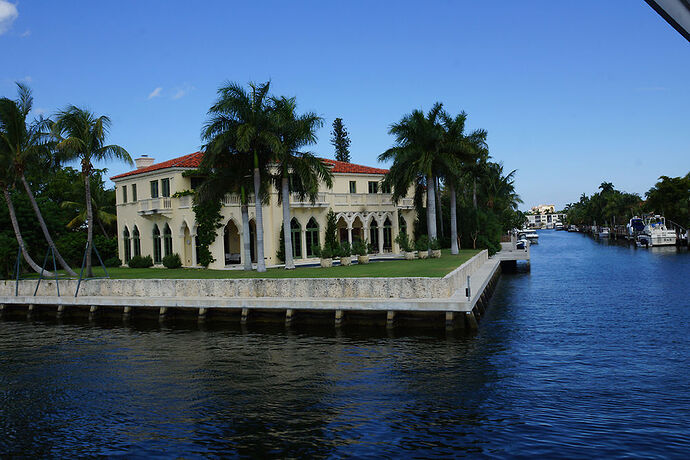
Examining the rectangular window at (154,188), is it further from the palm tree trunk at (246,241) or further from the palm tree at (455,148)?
the palm tree at (455,148)

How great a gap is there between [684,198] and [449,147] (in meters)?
65.5

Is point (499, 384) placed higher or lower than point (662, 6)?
lower

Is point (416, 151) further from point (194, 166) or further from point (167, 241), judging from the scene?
point (167, 241)

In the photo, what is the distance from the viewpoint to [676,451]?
11188 millimetres

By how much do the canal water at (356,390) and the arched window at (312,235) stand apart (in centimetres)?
2182

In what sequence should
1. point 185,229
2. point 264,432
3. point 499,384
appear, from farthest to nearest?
point 185,229 → point 499,384 → point 264,432

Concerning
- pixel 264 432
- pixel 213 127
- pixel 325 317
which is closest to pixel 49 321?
pixel 213 127

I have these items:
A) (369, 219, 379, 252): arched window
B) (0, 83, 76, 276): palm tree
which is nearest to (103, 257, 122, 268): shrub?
(0, 83, 76, 276): palm tree

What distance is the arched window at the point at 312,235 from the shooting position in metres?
48.4

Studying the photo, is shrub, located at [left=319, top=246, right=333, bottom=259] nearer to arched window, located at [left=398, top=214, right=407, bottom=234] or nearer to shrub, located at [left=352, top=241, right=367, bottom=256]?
shrub, located at [left=352, top=241, right=367, bottom=256]

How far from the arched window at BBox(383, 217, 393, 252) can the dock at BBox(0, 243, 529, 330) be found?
21.8m

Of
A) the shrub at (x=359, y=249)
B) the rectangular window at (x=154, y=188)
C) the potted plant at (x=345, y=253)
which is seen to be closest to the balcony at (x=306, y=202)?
the potted plant at (x=345, y=253)

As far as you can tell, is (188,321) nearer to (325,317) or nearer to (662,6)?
(325,317)

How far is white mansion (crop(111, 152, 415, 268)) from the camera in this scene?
44.3 m
